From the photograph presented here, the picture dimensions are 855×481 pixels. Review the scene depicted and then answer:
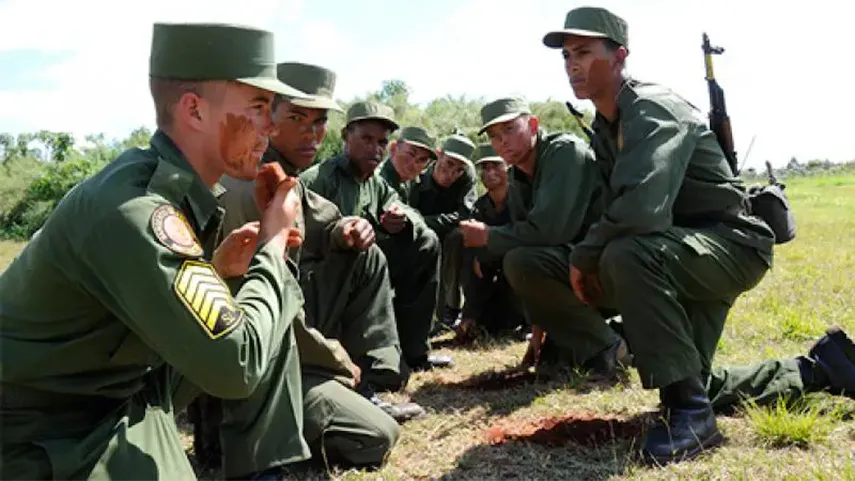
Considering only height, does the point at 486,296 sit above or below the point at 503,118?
below

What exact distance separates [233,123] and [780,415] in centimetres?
281

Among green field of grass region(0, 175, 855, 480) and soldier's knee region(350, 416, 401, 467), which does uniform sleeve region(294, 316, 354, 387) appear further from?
green field of grass region(0, 175, 855, 480)

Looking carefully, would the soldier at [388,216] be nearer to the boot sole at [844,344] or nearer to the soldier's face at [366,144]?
the soldier's face at [366,144]

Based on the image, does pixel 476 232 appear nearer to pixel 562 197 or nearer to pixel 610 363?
pixel 562 197

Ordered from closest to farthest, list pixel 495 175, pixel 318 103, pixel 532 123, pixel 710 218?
1. pixel 710 218
2. pixel 318 103
3. pixel 532 123
4. pixel 495 175

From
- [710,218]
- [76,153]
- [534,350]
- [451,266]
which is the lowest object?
[76,153]

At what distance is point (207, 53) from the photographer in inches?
93.7

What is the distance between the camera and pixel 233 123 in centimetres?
244

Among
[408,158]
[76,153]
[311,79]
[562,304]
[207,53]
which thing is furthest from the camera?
[76,153]

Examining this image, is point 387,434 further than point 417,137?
No

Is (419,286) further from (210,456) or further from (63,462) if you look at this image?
(63,462)

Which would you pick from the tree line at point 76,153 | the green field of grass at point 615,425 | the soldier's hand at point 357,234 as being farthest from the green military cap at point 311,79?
the tree line at point 76,153

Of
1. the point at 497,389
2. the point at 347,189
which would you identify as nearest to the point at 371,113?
the point at 347,189

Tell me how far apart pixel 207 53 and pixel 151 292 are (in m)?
0.76
